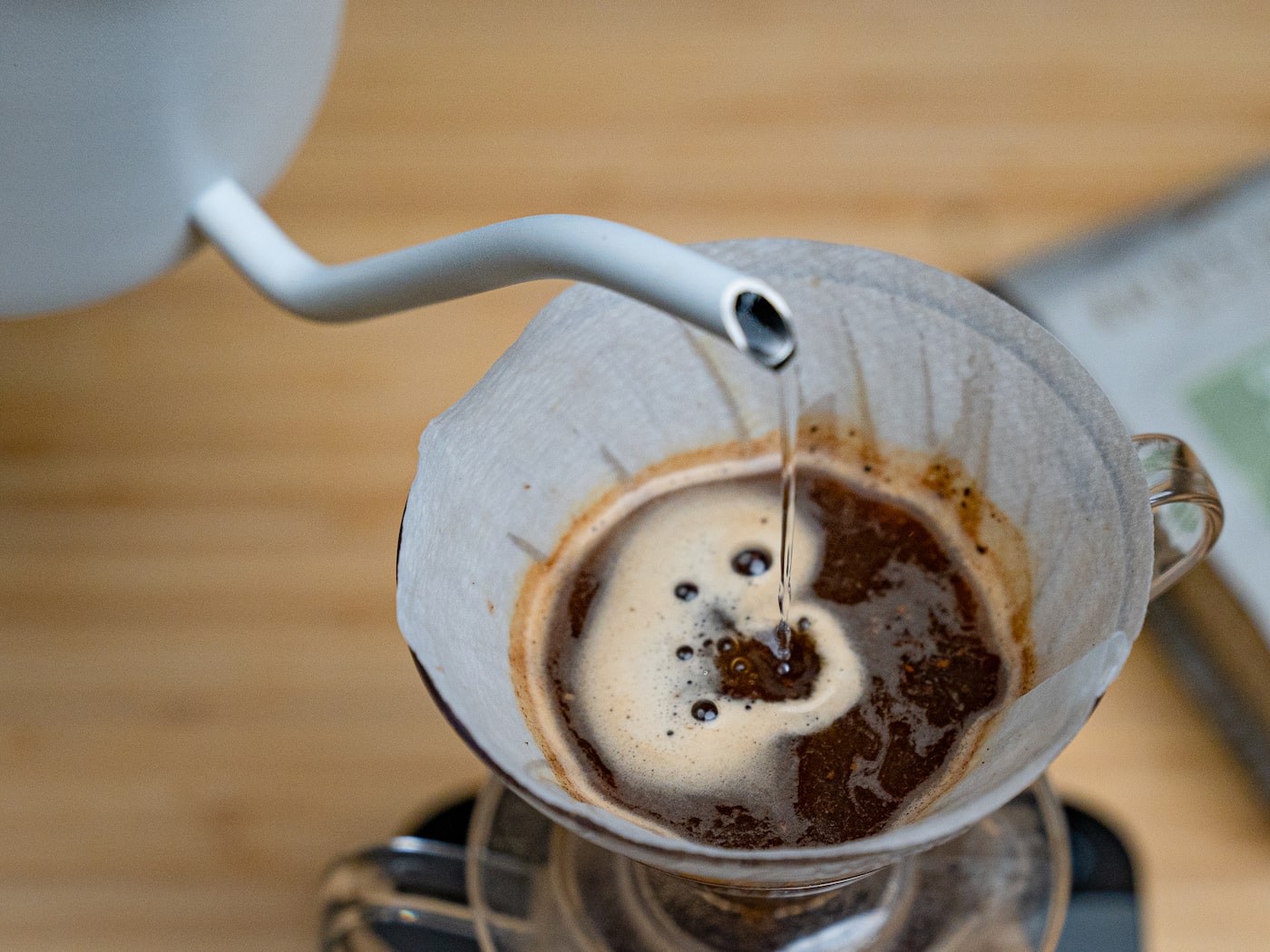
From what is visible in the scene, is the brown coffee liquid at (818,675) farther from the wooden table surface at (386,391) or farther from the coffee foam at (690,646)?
the wooden table surface at (386,391)

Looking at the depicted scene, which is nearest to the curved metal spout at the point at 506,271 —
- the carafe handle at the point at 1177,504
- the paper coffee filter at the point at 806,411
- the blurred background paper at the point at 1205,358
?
the paper coffee filter at the point at 806,411

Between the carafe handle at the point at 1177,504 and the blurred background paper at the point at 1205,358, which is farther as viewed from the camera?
the blurred background paper at the point at 1205,358

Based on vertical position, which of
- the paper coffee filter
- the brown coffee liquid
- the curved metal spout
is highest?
the curved metal spout

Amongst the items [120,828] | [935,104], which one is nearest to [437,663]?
[120,828]

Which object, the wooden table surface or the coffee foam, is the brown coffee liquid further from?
the wooden table surface

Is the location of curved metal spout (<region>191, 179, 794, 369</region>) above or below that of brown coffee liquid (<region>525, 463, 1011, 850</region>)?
above

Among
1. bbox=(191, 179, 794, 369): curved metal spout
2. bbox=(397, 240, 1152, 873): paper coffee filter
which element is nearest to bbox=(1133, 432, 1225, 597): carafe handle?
bbox=(397, 240, 1152, 873): paper coffee filter
